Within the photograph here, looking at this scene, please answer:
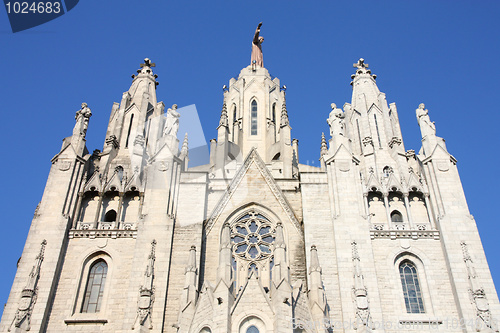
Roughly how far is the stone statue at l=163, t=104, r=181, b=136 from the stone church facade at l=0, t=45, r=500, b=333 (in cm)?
14

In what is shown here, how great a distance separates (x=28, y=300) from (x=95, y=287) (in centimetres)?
277

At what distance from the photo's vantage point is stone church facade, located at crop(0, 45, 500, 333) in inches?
851

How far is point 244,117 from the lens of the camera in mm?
36531

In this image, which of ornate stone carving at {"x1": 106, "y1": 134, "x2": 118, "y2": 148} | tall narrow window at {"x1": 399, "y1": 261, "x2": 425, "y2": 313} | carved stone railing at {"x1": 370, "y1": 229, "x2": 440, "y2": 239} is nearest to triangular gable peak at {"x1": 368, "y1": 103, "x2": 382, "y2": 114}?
carved stone railing at {"x1": 370, "y1": 229, "x2": 440, "y2": 239}

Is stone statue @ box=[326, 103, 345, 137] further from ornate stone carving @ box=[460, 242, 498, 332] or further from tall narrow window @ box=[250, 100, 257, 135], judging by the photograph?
ornate stone carving @ box=[460, 242, 498, 332]

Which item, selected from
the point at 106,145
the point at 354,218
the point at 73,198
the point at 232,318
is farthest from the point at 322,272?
the point at 106,145

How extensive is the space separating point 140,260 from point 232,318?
561 centimetres

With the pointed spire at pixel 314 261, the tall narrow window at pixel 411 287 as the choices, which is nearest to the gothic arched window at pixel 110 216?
the pointed spire at pixel 314 261

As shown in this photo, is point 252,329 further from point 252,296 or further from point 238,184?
point 238,184

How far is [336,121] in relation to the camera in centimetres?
2919

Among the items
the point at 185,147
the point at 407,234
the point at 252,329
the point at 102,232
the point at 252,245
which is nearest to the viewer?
the point at 252,329

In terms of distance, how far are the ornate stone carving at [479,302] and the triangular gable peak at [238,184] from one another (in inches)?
285

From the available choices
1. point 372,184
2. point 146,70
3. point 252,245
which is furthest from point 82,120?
point 372,184

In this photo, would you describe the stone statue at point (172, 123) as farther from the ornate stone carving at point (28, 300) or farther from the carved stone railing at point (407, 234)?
the carved stone railing at point (407, 234)
